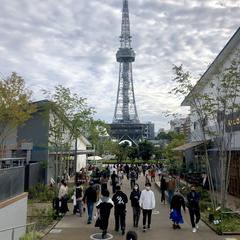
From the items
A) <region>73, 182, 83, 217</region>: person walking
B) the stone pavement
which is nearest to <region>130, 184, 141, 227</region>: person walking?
the stone pavement

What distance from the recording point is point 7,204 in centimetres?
1083

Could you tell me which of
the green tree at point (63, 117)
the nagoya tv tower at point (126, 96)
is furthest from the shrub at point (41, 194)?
the nagoya tv tower at point (126, 96)

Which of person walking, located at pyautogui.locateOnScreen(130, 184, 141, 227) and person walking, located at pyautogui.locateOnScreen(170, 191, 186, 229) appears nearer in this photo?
person walking, located at pyautogui.locateOnScreen(170, 191, 186, 229)

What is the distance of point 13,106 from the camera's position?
23.8 m

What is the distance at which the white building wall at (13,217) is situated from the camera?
10377 mm

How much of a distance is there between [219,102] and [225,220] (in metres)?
5.52

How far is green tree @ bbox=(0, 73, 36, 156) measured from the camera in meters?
23.8

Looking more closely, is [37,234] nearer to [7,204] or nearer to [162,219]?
[7,204]

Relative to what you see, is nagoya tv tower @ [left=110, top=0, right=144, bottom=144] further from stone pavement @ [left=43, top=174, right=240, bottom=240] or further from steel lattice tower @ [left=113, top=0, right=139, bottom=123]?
stone pavement @ [left=43, top=174, right=240, bottom=240]

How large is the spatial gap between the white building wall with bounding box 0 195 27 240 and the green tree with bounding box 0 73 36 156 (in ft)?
37.6

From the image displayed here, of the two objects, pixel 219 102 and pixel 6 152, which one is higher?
pixel 219 102

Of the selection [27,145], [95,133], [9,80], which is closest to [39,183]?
[27,145]

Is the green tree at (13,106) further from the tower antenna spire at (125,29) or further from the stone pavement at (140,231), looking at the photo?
the tower antenna spire at (125,29)

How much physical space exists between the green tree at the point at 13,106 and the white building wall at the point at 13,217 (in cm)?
1147
